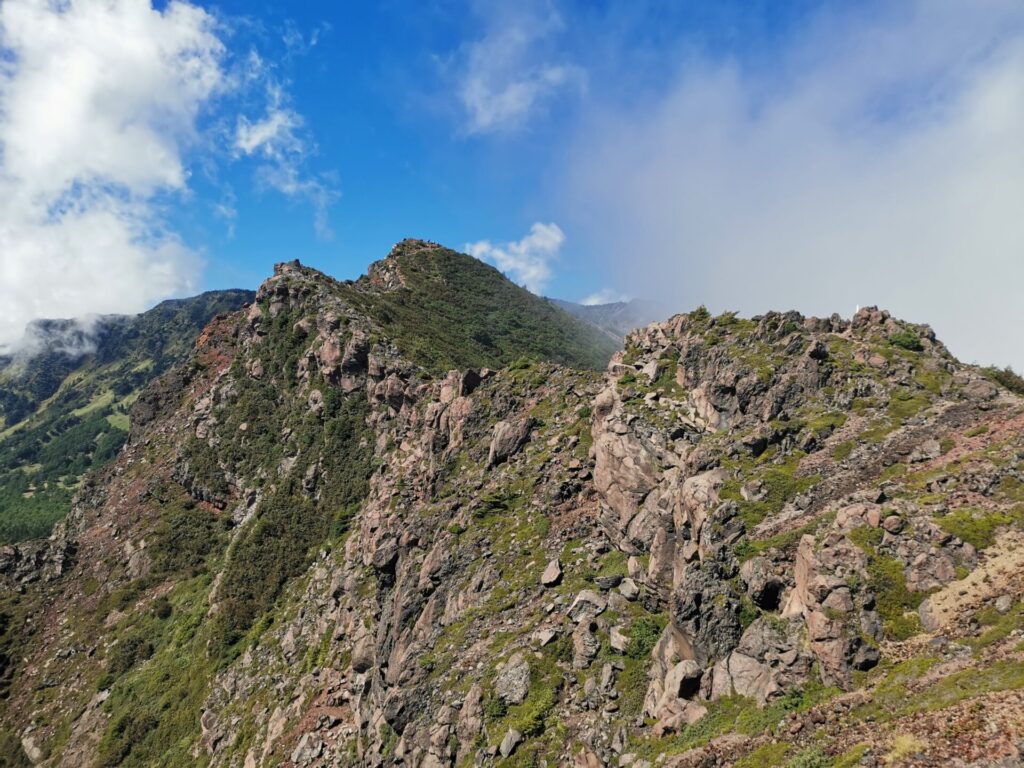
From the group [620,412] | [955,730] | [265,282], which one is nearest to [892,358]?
[620,412]

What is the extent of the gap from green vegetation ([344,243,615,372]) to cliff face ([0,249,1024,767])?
1205 centimetres

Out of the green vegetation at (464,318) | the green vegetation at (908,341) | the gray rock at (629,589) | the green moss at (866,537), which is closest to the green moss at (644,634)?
the gray rock at (629,589)

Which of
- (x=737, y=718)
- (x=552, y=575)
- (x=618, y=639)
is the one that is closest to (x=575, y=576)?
(x=552, y=575)

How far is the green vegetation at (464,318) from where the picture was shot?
323 feet

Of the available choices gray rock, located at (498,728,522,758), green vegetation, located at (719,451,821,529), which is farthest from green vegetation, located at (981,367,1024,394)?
gray rock, located at (498,728,522,758)

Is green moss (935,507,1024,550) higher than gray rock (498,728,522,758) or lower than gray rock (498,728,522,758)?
higher

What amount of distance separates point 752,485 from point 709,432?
31.9ft

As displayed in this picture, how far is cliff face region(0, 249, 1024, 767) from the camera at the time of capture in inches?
725

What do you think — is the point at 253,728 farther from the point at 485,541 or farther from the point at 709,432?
the point at 709,432

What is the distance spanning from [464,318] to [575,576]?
10643 centimetres

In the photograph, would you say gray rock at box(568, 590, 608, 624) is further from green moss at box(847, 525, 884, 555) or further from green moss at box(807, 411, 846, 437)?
green moss at box(807, 411, 846, 437)

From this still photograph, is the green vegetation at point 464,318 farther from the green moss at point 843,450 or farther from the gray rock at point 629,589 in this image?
the green moss at point 843,450

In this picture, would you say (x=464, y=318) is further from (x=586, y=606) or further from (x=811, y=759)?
(x=811, y=759)

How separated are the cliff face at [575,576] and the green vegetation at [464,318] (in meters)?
12.1
